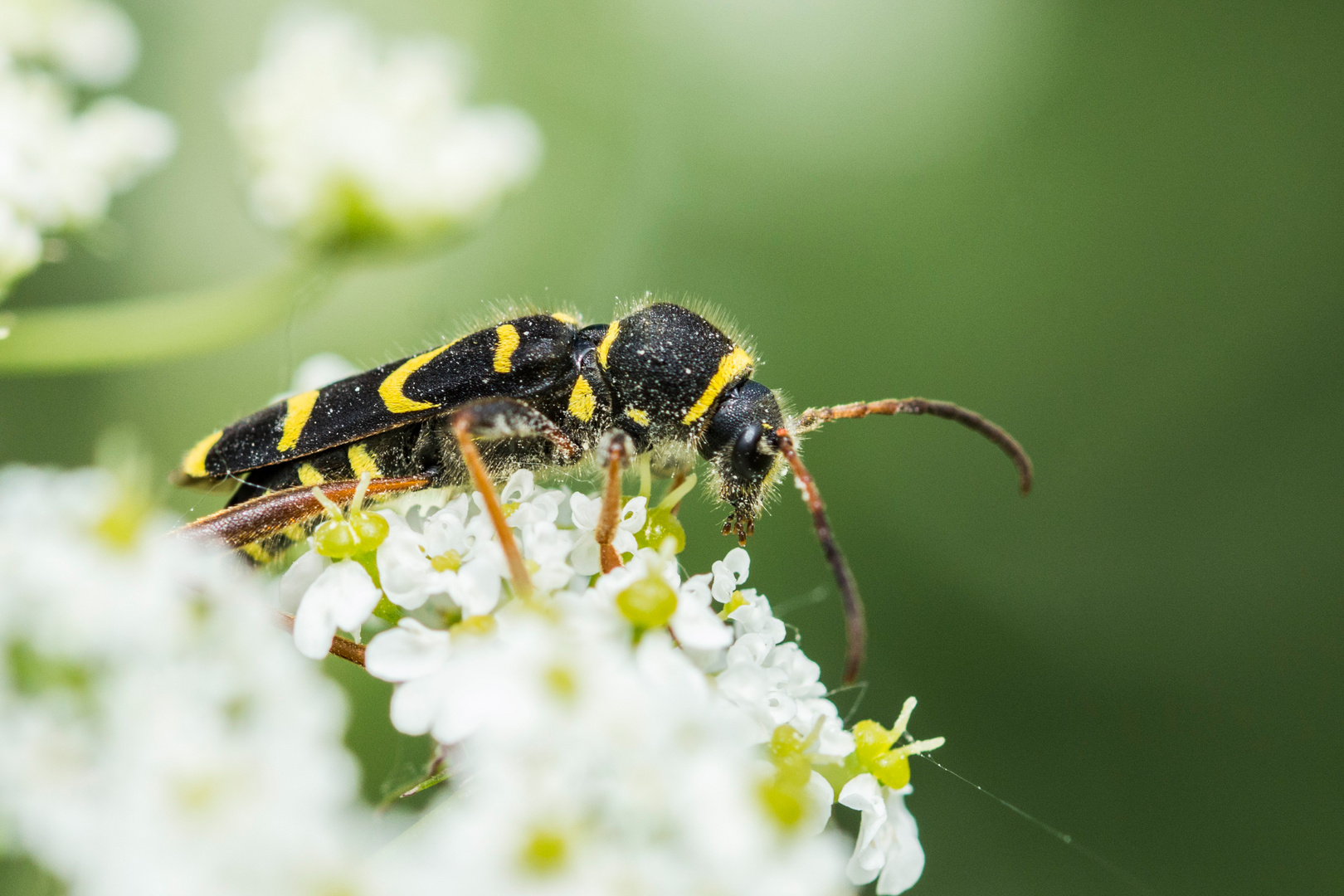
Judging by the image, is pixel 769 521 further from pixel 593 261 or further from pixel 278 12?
pixel 278 12

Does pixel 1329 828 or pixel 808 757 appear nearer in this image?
pixel 808 757

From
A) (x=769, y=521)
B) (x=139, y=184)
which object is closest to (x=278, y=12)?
(x=139, y=184)

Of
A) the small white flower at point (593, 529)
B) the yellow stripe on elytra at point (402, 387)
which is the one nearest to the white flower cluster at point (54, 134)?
the yellow stripe on elytra at point (402, 387)

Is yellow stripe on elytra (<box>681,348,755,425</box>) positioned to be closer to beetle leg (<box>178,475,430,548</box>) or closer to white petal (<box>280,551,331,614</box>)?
beetle leg (<box>178,475,430,548</box>)

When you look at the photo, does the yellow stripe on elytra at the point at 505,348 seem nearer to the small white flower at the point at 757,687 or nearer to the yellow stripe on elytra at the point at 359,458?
the yellow stripe on elytra at the point at 359,458

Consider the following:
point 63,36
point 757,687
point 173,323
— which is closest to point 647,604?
point 757,687

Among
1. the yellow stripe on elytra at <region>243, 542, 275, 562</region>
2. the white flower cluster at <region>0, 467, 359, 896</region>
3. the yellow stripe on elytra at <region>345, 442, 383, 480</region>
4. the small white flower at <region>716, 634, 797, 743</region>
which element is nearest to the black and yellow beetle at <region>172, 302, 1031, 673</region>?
the yellow stripe on elytra at <region>345, 442, 383, 480</region>
